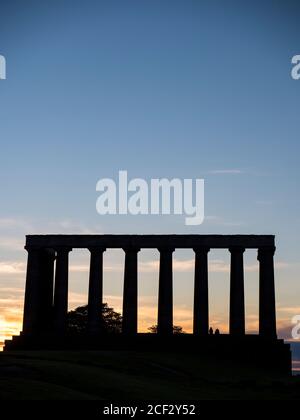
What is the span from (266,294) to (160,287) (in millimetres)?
17677

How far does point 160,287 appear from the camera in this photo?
143250 millimetres

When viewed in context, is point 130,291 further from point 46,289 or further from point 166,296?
point 46,289

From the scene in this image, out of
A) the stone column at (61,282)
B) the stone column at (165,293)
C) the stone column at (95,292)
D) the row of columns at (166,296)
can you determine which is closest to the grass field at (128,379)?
the stone column at (165,293)

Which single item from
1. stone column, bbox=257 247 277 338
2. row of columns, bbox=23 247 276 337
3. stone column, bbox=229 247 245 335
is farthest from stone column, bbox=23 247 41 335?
stone column, bbox=257 247 277 338

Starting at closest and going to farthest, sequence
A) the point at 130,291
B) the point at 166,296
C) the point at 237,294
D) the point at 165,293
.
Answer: the point at 165,293 → the point at 166,296 → the point at 237,294 → the point at 130,291

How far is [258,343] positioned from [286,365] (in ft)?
18.8

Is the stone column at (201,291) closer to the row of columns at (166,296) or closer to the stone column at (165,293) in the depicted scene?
the row of columns at (166,296)

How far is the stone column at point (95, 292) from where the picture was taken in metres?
144

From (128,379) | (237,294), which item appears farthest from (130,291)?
(128,379)

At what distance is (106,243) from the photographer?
475ft

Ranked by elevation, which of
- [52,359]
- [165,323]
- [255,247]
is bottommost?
[52,359]
